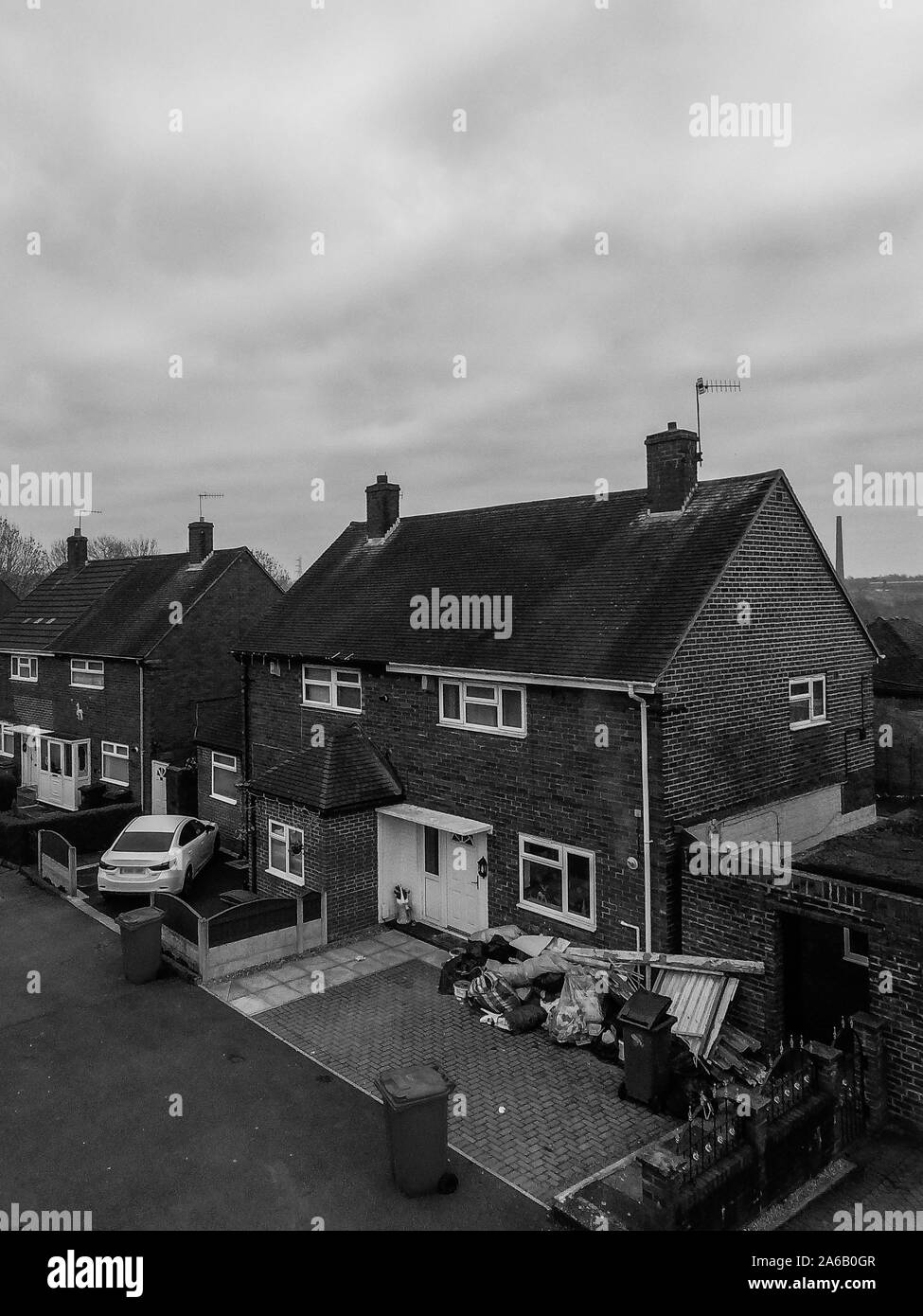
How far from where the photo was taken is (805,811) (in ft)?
48.9

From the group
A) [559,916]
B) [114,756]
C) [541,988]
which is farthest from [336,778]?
[114,756]

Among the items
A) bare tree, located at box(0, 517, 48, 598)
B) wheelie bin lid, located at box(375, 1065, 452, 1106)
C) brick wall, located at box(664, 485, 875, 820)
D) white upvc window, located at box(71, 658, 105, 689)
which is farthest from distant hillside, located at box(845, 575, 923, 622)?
bare tree, located at box(0, 517, 48, 598)

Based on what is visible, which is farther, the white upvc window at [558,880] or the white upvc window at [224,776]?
the white upvc window at [224,776]

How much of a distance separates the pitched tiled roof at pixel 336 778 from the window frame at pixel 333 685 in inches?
34.5

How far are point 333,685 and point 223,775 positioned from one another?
570 centimetres

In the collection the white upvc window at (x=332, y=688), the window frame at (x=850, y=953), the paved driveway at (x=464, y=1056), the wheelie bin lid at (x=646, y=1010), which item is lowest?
the paved driveway at (x=464, y=1056)

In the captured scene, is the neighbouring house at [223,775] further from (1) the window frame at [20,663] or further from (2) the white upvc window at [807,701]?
(2) the white upvc window at [807,701]

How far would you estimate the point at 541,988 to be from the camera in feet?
40.0

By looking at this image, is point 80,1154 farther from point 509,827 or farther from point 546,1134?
point 509,827

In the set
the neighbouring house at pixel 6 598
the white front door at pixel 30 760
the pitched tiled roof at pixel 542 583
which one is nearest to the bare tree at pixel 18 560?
the neighbouring house at pixel 6 598

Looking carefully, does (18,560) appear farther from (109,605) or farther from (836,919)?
(836,919)

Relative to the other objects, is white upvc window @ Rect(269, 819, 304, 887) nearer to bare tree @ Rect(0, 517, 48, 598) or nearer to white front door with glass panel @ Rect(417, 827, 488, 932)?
white front door with glass panel @ Rect(417, 827, 488, 932)

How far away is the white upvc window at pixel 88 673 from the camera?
85.0ft

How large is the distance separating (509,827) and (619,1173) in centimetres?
640
